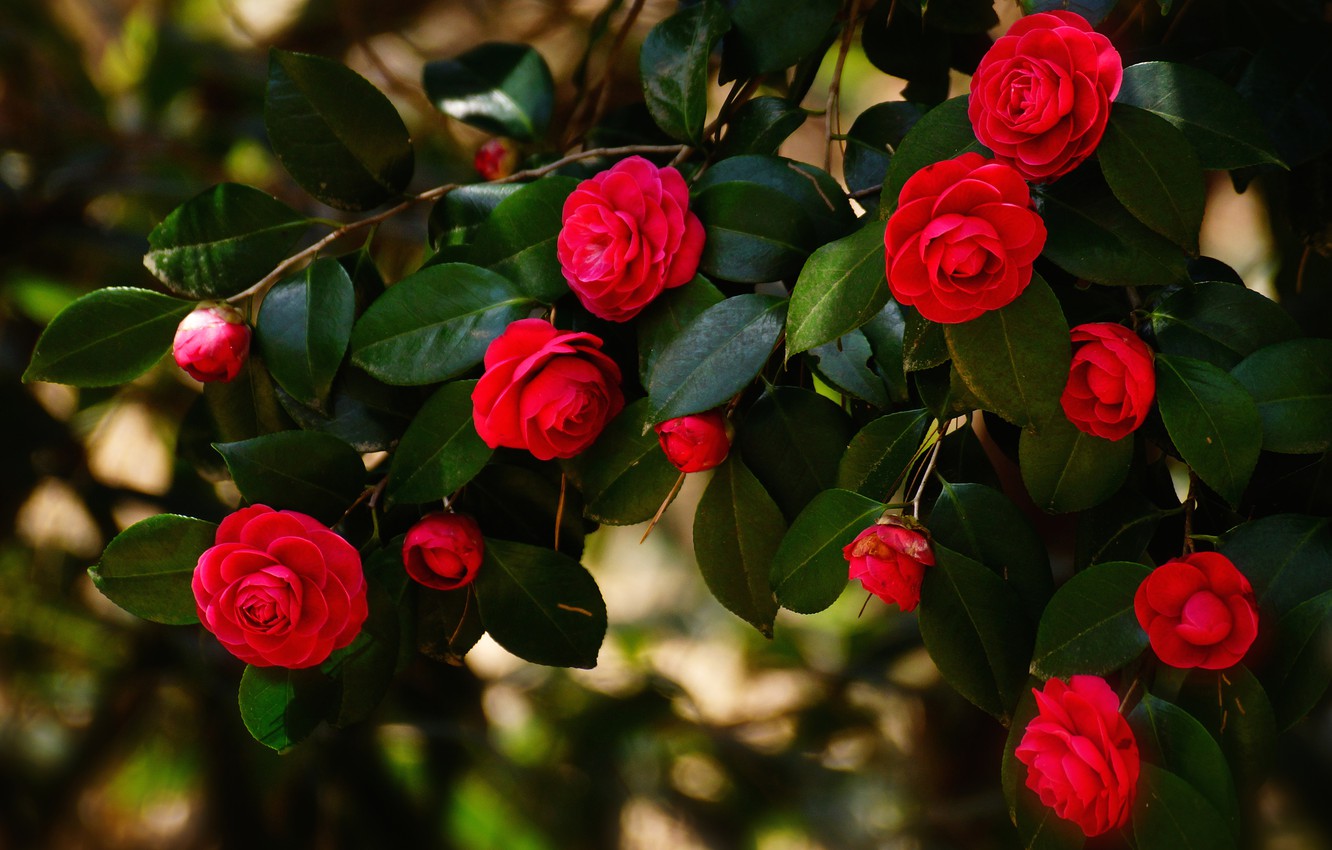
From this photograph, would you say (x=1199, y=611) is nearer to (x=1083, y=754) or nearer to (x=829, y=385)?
(x=1083, y=754)

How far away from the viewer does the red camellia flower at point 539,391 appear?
48cm

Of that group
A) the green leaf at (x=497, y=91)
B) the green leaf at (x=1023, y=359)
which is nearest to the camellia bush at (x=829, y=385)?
the green leaf at (x=1023, y=359)

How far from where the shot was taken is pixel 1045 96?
0.41 m

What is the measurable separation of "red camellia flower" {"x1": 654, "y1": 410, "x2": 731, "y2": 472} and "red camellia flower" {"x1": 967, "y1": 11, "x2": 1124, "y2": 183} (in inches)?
6.4

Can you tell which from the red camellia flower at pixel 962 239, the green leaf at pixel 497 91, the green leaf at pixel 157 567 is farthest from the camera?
the green leaf at pixel 497 91

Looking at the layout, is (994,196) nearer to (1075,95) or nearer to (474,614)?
(1075,95)

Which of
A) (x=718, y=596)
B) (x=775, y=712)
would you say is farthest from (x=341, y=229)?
(x=775, y=712)

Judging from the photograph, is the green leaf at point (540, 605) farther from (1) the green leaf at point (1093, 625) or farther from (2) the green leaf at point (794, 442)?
(1) the green leaf at point (1093, 625)

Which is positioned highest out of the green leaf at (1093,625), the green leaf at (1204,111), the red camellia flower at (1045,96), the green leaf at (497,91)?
the red camellia flower at (1045,96)

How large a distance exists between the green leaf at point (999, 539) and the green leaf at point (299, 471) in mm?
280

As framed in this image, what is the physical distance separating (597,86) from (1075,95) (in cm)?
45

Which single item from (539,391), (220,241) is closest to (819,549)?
(539,391)

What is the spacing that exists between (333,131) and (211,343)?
129 millimetres

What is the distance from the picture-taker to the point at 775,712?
Answer: 1608mm
